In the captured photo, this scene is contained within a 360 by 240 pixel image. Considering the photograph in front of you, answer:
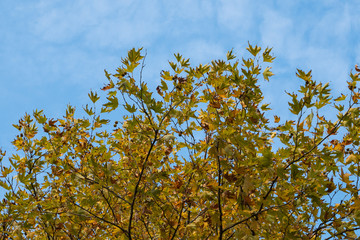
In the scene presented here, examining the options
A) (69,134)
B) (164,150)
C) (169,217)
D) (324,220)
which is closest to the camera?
(324,220)

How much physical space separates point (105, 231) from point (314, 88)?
3.68 metres

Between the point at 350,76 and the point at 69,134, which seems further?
Answer: the point at 69,134

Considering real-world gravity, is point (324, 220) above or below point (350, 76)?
below

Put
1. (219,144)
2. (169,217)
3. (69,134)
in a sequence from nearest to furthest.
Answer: (219,144), (169,217), (69,134)

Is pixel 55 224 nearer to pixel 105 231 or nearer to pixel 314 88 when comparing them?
pixel 105 231

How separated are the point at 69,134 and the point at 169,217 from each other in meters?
1.71

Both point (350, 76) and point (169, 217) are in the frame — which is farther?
point (169, 217)

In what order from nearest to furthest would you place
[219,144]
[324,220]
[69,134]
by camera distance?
1. [219,144]
2. [324,220]
3. [69,134]

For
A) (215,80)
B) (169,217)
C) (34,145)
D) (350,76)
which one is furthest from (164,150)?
(350,76)

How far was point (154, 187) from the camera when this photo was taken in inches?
158

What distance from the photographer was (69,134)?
481 centimetres

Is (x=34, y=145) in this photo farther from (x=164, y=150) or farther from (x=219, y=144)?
(x=219, y=144)

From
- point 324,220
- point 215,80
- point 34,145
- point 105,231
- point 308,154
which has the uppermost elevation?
point 34,145

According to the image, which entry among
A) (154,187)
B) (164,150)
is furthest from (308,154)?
(164,150)
